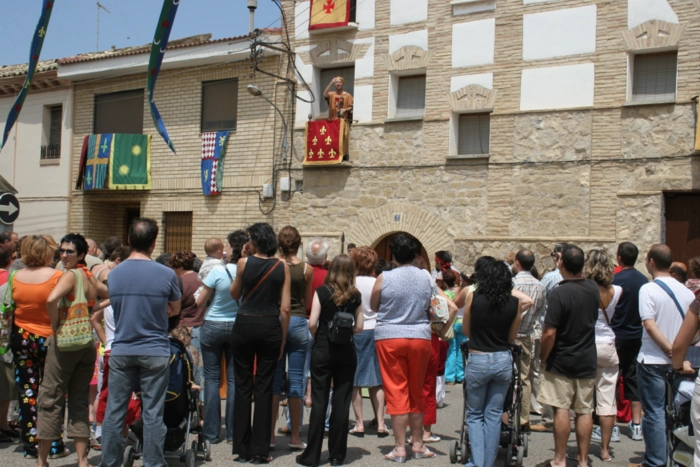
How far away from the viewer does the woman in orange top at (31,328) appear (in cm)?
618

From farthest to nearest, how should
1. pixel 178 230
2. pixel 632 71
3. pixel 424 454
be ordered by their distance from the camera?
1. pixel 178 230
2. pixel 632 71
3. pixel 424 454

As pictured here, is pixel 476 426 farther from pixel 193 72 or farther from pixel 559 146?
pixel 193 72

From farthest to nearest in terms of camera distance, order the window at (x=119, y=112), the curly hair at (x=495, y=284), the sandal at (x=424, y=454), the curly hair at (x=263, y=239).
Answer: the window at (x=119, y=112), the sandal at (x=424, y=454), the curly hair at (x=263, y=239), the curly hair at (x=495, y=284)

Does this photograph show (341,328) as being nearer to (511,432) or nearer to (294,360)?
(294,360)

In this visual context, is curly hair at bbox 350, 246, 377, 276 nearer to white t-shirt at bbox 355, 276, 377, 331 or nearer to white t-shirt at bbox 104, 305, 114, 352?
white t-shirt at bbox 355, 276, 377, 331

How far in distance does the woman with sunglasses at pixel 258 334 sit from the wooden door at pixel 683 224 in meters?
8.89

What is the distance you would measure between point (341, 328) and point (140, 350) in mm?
1646

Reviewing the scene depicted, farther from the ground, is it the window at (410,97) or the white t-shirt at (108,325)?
the window at (410,97)

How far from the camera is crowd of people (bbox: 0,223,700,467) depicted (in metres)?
5.57

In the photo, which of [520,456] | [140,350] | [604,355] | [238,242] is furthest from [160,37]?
[520,456]

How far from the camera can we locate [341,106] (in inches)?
620

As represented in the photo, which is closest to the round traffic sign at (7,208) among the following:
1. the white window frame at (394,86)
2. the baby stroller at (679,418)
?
the white window frame at (394,86)

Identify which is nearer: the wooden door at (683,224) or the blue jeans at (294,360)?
the blue jeans at (294,360)

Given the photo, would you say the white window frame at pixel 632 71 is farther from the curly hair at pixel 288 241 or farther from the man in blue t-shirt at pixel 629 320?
the curly hair at pixel 288 241
